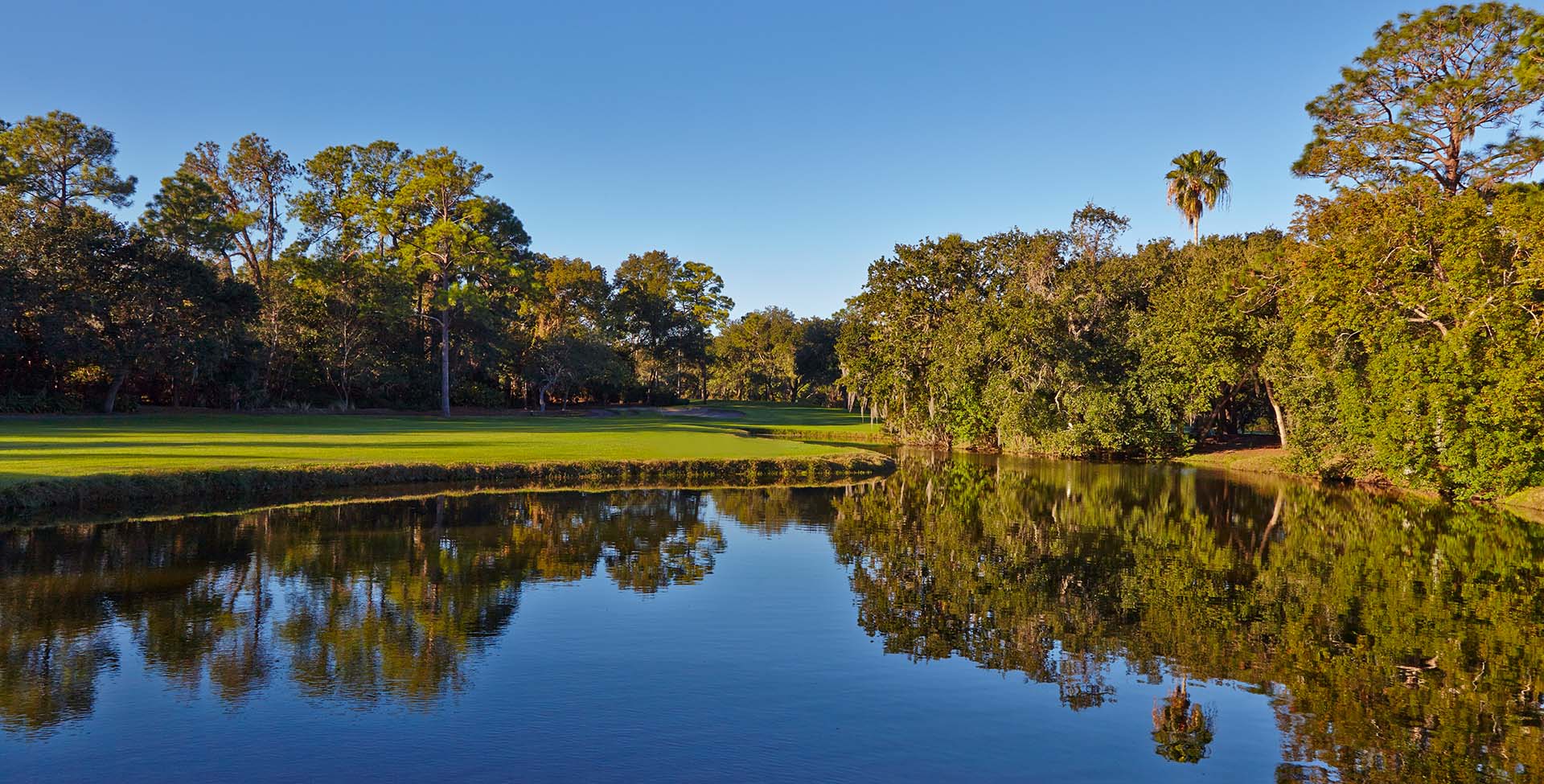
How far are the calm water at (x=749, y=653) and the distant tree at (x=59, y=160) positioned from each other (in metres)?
50.4

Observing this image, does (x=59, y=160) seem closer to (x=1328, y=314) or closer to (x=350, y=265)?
(x=350, y=265)

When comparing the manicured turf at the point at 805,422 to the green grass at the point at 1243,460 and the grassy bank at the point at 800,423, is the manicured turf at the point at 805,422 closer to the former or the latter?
the grassy bank at the point at 800,423

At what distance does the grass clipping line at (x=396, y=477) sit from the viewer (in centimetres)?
2283

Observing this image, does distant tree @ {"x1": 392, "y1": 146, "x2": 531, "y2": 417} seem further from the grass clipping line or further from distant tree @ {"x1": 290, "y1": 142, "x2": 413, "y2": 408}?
the grass clipping line

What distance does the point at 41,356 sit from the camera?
52.6 metres

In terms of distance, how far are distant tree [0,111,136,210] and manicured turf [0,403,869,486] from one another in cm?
1863

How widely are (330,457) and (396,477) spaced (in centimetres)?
334

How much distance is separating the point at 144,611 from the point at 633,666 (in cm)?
847

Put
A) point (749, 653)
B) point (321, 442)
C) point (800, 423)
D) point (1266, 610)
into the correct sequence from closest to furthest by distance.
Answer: point (749, 653), point (1266, 610), point (321, 442), point (800, 423)

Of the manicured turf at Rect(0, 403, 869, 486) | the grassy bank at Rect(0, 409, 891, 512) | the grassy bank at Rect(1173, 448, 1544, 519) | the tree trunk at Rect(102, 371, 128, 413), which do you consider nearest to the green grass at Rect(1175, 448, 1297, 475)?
the grassy bank at Rect(1173, 448, 1544, 519)

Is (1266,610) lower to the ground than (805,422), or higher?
lower

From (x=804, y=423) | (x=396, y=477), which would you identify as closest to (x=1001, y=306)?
(x=804, y=423)

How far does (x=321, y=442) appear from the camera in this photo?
3706 cm

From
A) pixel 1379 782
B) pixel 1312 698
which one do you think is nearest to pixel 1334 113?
pixel 1312 698
